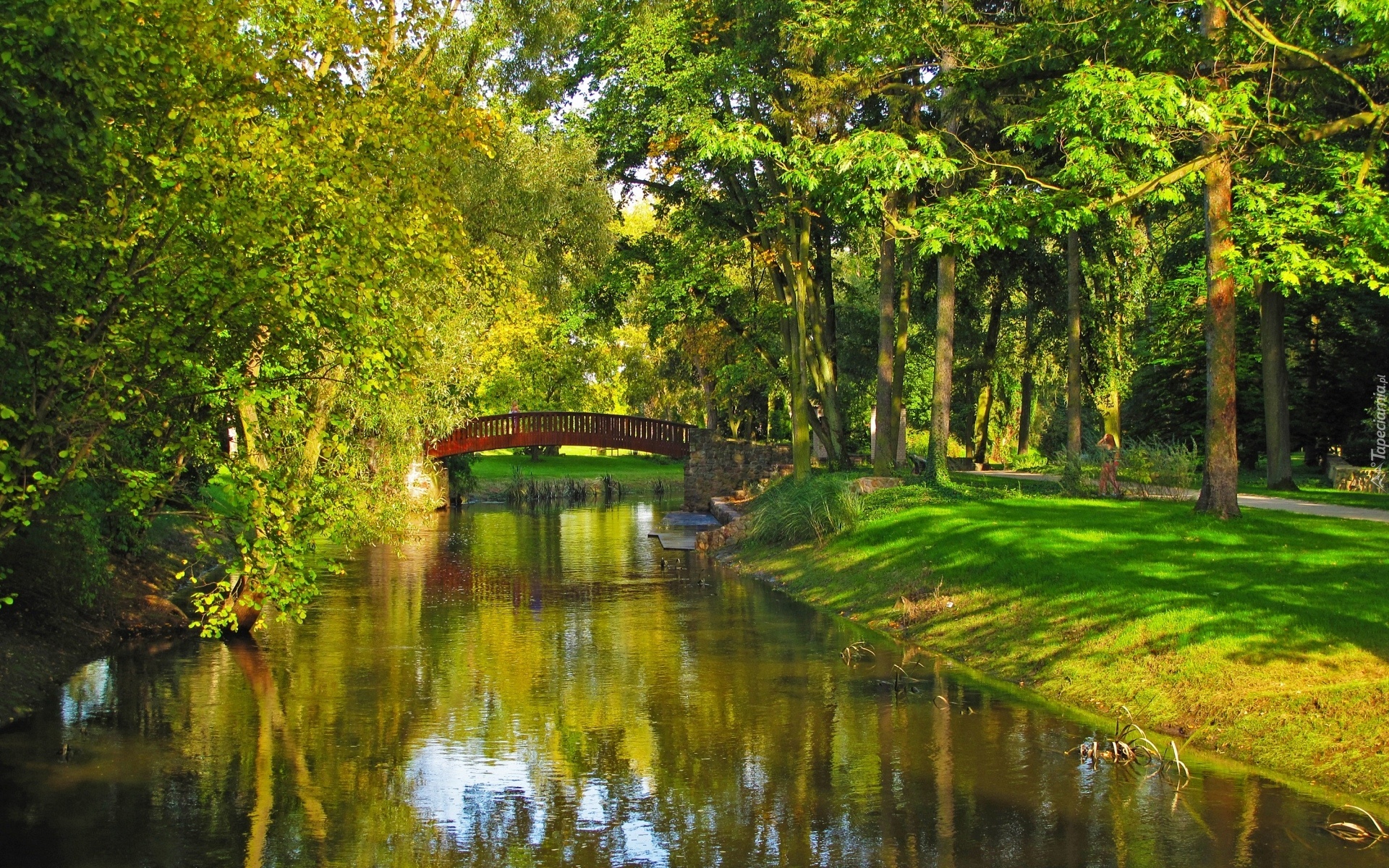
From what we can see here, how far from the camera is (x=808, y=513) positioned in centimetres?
2973

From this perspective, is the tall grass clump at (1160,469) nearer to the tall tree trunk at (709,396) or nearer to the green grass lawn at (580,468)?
the tall tree trunk at (709,396)

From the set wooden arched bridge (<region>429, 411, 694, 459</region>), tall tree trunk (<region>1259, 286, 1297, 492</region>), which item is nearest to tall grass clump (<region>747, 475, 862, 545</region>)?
tall tree trunk (<region>1259, 286, 1297, 492</region>)

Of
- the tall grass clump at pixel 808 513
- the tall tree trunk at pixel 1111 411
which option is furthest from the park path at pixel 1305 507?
the tall grass clump at pixel 808 513

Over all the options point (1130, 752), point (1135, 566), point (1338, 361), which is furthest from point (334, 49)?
point (1338, 361)

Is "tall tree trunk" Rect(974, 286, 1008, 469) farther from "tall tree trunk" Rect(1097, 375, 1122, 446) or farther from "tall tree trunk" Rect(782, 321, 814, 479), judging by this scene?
"tall tree trunk" Rect(1097, 375, 1122, 446)

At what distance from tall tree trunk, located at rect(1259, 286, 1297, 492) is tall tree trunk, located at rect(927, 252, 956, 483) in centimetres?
717

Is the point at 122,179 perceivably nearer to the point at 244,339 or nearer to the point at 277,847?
the point at 244,339

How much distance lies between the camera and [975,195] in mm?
18828

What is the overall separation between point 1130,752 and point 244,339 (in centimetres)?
923

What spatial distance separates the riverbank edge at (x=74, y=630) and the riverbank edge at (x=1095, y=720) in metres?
11.0

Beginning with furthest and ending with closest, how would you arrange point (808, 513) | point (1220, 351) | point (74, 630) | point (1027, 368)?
point (1027, 368) → point (808, 513) → point (1220, 351) → point (74, 630)

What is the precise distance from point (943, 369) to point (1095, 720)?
54.9ft

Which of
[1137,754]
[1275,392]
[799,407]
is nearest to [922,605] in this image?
[1137,754]

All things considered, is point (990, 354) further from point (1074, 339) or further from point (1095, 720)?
point (1095, 720)
